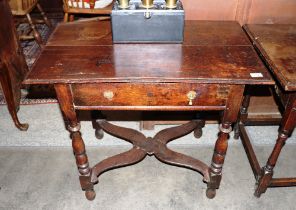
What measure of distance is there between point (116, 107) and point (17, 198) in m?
0.95

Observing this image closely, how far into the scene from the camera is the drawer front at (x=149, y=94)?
4.24 ft

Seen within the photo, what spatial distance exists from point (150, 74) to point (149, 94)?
0.10 metres

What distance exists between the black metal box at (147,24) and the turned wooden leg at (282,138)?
0.60 m

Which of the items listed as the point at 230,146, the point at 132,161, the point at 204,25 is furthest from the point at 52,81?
the point at 230,146

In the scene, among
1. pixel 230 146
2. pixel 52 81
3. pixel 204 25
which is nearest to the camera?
pixel 52 81

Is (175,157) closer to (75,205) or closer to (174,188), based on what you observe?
(174,188)

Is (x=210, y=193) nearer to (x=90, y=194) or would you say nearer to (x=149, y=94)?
(x=90, y=194)

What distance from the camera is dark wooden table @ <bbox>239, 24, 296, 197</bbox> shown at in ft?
4.39

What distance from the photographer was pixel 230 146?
7.18 feet

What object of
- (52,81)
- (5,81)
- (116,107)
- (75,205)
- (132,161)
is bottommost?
(75,205)

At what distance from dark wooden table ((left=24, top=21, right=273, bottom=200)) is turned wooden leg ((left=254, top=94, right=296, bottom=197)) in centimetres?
24

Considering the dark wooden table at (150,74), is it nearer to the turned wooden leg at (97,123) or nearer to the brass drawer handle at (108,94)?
the brass drawer handle at (108,94)

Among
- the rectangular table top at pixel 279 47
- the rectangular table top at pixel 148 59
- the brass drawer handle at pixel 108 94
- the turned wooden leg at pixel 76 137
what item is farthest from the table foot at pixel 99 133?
the rectangular table top at pixel 279 47

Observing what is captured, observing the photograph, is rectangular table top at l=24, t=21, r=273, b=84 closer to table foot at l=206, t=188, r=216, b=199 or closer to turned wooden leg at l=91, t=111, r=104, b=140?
turned wooden leg at l=91, t=111, r=104, b=140
